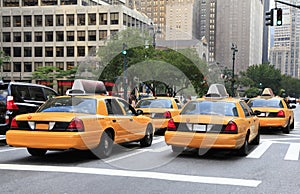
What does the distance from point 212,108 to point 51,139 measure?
13.4 ft

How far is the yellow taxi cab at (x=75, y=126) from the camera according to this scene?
835cm

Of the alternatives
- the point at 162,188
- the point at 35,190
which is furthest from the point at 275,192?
the point at 35,190

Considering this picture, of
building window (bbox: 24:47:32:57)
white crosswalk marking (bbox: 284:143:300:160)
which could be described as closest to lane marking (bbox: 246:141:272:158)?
white crosswalk marking (bbox: 284:143:300:160)

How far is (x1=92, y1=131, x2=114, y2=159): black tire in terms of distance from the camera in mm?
9086

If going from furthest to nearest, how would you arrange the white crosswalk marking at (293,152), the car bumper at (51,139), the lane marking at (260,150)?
the lane marking at (260,150) < the white crosswalk marking at (293,152) < the car bumper at (51,139)

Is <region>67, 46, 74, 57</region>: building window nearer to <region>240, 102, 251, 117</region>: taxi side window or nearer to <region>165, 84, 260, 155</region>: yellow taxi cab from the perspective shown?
<region>240, 102, 251, 117</region>: taxi side window

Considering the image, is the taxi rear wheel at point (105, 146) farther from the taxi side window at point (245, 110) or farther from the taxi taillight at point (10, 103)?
the taxi taillight at point (10, 103)

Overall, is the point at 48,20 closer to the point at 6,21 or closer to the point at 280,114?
the point at 6,21

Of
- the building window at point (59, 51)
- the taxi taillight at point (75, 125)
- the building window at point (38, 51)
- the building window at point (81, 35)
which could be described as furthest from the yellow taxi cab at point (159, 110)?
the building window at point (38, 51)

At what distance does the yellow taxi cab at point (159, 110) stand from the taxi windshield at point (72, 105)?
215 inches

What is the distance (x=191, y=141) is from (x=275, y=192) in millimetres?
3156

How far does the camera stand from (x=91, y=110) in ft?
30.1

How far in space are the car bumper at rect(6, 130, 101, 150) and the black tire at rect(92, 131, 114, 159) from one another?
40cm

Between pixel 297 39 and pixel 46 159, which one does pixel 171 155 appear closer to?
pixel 46 159
